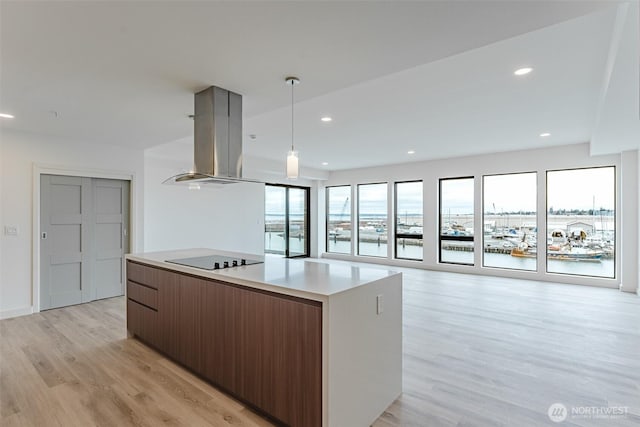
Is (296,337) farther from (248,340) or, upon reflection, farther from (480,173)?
(480,173)

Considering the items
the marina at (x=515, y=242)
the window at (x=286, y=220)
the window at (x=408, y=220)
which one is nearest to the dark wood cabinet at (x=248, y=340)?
the window at (x=286, y=220)

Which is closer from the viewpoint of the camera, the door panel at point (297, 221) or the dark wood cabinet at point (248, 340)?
the dark wood cabinet at point (248, 340)

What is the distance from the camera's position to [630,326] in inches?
149

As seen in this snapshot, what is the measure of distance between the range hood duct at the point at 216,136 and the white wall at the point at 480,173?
18.9 ft

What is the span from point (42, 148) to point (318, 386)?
16.3 ft

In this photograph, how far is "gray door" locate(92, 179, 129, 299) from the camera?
5031 millimetres

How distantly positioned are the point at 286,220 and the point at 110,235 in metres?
4.64

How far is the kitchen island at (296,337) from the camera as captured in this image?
5.91 ft

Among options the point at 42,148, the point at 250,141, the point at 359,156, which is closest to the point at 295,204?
the point at 359,156

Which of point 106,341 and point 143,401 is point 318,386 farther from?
point 106,341

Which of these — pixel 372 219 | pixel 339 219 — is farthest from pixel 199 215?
pixel 372 219

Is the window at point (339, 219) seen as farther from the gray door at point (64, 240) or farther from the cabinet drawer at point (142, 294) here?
the cabinet drawer at point (142, 294)

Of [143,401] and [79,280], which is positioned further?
[79,280]

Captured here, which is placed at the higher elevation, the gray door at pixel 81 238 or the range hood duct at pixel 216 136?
the range hood duct at pixel 216 136
